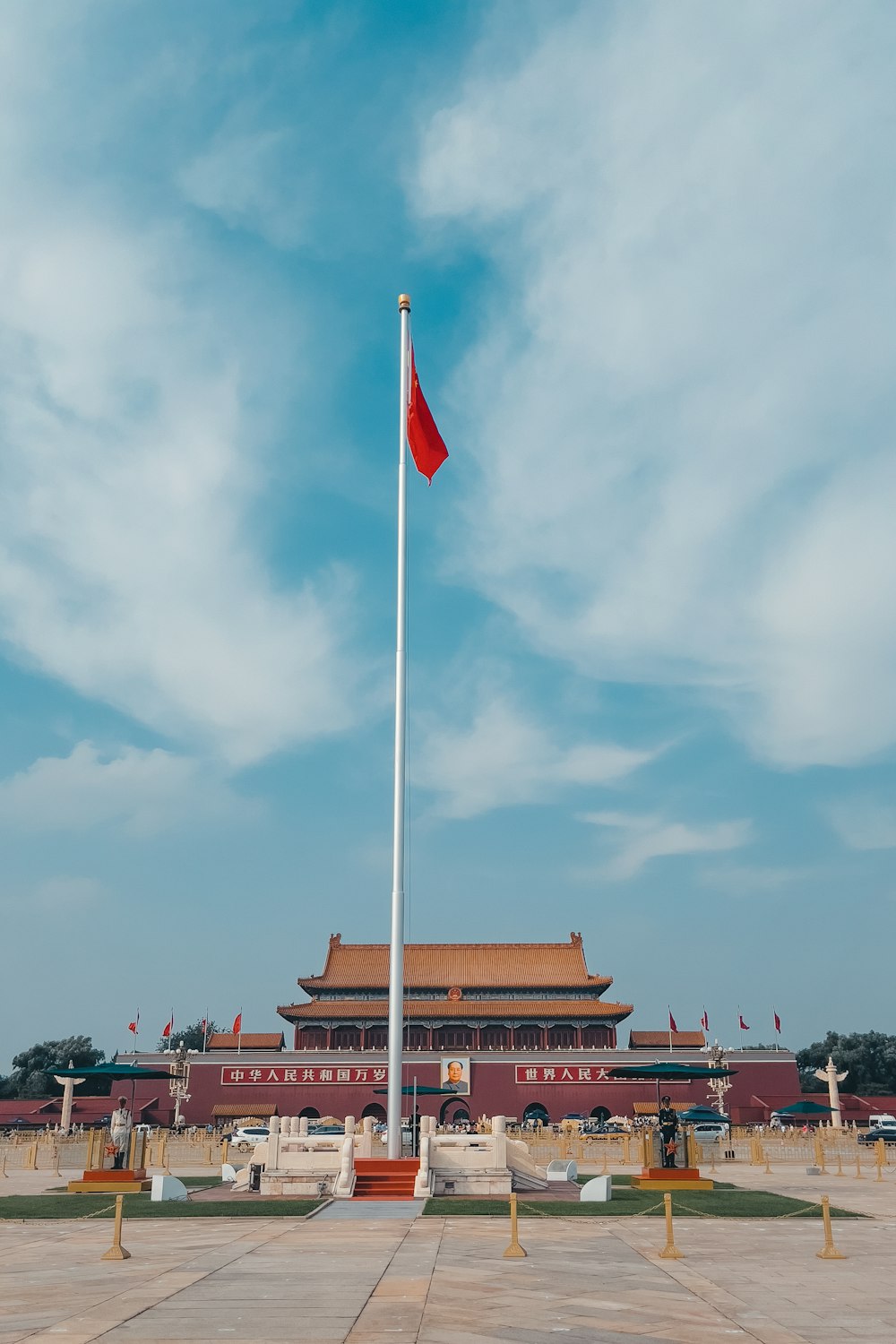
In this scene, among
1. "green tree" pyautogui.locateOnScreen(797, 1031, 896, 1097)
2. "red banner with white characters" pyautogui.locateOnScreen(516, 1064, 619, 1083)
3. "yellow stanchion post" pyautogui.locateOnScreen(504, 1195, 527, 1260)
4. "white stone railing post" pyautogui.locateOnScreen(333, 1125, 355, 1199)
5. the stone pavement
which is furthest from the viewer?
"green tree" pyautogui.locateOnScreen(797, 1031, 896, 1097)

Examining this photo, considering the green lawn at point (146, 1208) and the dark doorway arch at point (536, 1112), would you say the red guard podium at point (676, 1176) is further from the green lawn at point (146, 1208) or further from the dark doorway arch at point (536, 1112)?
the dark doorway arch at point (536, 1112)

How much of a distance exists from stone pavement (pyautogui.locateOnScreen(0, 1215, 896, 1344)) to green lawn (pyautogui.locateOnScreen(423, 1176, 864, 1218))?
1671 mm

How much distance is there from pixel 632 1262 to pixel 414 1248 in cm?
247

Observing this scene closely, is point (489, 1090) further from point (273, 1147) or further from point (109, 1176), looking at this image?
point (273, 1147)

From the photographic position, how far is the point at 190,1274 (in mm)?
10133

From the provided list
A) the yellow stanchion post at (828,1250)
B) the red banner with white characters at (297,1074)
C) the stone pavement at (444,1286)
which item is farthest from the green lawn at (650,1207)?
the red banner with white characters at (297,1074)

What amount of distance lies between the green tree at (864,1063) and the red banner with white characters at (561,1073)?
26108 mm

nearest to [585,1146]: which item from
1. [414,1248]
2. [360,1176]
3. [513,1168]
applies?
[513,1168]

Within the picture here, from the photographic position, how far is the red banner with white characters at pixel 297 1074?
5159 cm

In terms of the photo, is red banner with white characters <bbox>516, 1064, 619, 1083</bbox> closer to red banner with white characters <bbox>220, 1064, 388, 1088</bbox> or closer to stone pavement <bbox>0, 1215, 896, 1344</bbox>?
red banner with white characters <bbox>220, 1064, 388, 1088</bbox>

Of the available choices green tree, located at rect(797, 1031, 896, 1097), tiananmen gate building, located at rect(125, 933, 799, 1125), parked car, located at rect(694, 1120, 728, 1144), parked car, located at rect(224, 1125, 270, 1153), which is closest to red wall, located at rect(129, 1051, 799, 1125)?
tiananmen gate building, located at rect(125, 933, 799, 1125)

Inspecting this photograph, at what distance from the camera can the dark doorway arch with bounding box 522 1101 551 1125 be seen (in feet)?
167

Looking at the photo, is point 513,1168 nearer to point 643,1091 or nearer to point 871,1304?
point 871,1304

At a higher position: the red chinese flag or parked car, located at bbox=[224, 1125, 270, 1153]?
the red chinese flag
